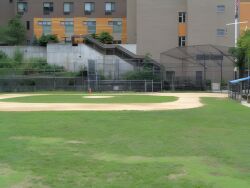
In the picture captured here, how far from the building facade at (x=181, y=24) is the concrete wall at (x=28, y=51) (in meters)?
13.7

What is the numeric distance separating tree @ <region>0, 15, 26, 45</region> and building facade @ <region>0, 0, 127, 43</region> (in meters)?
3.88

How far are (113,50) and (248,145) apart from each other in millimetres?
59643

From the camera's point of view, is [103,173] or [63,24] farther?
[63,24]

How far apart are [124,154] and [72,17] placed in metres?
75.4

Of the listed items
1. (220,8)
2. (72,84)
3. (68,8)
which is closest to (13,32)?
(68,8)

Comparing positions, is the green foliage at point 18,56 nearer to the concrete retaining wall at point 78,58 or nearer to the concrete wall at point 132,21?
the concrete retaining wall at point 78,58

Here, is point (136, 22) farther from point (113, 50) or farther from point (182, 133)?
point (182, 133)

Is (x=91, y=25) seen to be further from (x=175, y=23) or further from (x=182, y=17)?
(x=182, y=17)

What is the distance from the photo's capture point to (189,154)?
41.1 ft

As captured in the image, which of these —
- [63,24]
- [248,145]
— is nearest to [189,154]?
[248,145]

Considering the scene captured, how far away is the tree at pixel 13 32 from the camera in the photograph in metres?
80.9

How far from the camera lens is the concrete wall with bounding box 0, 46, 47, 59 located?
7462cm

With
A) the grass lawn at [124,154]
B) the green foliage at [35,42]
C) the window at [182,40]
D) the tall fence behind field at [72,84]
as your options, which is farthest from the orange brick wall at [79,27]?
the grass lawn at [124,154]

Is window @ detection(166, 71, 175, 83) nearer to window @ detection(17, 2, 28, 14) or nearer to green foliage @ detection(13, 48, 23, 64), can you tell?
green foliage @ detection(13, 48, 23, 64)
